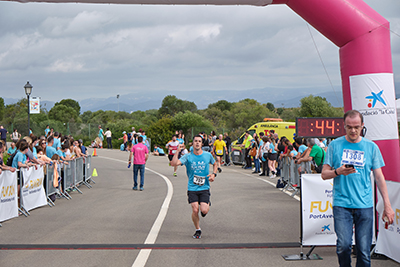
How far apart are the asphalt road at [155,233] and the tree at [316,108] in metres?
50.4

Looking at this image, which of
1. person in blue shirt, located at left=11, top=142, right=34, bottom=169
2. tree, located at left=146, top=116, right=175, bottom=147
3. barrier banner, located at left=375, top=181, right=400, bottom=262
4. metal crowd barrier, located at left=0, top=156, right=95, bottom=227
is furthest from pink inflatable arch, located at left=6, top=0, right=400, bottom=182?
tree, located at left=146, top=116, right=175, bottom=147

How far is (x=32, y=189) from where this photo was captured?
11.3 meters

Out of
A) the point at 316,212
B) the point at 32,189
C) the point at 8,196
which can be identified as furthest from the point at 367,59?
the point at 32,189

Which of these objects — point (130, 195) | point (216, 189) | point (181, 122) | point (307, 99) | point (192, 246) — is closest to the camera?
point (192, 246)

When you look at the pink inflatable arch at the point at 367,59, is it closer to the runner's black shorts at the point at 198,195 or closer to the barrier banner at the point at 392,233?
the barrier banner at the point at 392,233

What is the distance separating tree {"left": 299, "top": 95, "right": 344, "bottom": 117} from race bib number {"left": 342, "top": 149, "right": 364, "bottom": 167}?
58.5m

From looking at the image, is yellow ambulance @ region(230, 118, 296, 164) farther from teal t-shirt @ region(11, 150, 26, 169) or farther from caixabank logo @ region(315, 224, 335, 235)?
caixabank logo @ region(315, 224, 335, 235)

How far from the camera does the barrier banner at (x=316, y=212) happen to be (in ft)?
22.6

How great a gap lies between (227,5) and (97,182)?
11986mm

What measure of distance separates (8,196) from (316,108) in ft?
188

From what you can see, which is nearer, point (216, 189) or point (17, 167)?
point (17, 167)

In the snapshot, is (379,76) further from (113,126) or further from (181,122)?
(113,126)

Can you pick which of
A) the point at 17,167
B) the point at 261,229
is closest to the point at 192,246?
the point at 261,229

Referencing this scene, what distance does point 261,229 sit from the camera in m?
8.63
